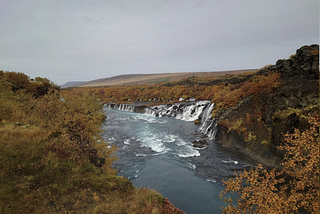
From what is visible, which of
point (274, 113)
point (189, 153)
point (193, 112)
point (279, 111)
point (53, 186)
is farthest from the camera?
point (193, 112)

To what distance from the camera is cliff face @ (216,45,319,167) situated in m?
14.2

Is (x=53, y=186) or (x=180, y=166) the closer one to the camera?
(x=53, y=186)

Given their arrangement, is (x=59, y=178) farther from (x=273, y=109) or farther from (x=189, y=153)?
(x=273, y=109)

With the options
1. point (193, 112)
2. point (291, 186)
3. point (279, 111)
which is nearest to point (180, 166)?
point (291, 186)

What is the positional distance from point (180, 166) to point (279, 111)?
35.4 feet

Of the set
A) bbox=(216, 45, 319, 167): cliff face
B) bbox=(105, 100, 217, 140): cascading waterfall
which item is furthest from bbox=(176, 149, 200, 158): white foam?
bbox=(105, 100, 217, 140): cascading waterfall

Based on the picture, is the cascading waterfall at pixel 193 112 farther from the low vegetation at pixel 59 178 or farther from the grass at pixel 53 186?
the grass at pixel 53 186

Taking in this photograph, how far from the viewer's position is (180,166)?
16578 mm

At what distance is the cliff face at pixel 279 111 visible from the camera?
46.7 feet

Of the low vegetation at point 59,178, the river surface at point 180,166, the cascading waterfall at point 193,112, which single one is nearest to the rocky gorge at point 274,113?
the cascading waterfall at point 193,112

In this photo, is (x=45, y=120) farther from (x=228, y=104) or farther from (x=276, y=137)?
(x=228, y=104)

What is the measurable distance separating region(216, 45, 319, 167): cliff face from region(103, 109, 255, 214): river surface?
169 cm

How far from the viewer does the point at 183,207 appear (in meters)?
11.3

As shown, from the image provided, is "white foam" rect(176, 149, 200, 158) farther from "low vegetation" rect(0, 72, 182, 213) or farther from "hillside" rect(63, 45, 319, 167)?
"low vegetation" rect(0, 72, 182, 213)
